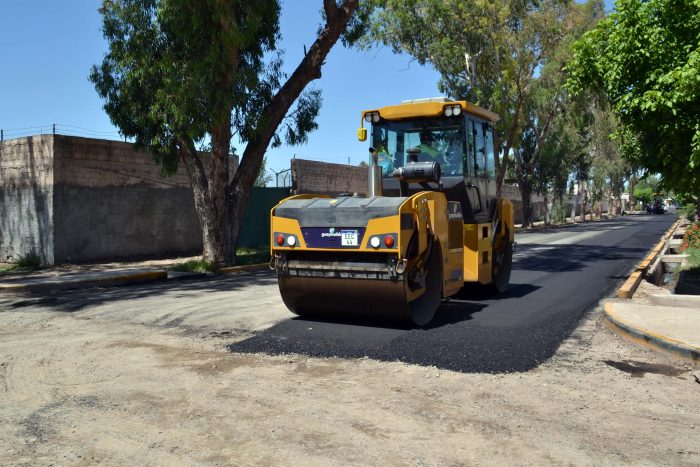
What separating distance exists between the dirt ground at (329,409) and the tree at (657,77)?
4214mm

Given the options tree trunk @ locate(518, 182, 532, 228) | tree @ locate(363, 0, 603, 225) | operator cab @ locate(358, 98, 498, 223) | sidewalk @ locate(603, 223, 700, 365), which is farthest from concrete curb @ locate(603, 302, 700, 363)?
tree trunk @ locate(518, 182, 532, 228)

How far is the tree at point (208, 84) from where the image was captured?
14.0 meters

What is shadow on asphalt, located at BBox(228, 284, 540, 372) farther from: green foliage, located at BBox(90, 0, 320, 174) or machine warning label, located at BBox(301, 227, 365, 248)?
green foliage, located at BBox(90, 0, 320, 174)

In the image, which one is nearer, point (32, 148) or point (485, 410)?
point (485, 410)

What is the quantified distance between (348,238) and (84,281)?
7.69m

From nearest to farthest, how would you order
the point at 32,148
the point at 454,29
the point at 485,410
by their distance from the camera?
the point at 485,410 < the point at 32,148 < the point at 454,29

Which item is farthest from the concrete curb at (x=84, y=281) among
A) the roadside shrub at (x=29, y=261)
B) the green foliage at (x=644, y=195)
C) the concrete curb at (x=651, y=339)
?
the green foliage at (x=644, y=195)

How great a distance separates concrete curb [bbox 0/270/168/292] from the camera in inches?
466

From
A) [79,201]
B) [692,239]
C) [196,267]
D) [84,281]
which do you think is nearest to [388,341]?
[84,281]

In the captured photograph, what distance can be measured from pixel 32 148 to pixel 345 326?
12.4 meters

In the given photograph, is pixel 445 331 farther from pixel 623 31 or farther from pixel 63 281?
pixel 63 281

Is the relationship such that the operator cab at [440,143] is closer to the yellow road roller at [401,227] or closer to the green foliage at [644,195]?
the yellow road roller at [401,227]

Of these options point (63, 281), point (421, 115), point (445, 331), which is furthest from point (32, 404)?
point (63, 281)

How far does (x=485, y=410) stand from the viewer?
477cm
